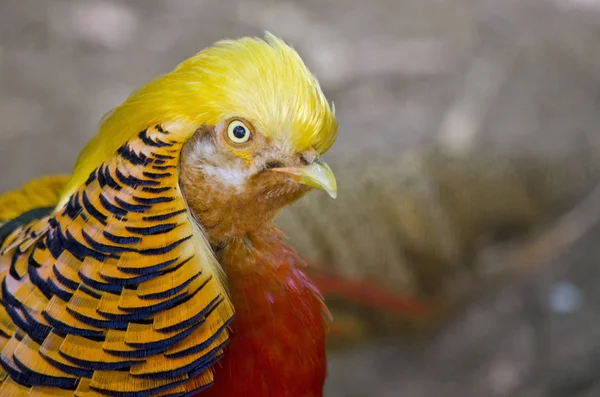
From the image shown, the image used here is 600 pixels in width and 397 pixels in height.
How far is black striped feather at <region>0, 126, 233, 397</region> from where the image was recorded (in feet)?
5.74

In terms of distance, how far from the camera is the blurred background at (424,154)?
466 centimetres

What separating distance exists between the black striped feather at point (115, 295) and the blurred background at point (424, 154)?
2.58 meters

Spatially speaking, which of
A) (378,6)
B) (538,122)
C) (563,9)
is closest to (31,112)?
(378,6)

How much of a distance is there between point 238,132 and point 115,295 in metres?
0.57

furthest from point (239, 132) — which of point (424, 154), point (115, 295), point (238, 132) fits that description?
point (424, 154)

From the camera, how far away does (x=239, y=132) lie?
1904 mm

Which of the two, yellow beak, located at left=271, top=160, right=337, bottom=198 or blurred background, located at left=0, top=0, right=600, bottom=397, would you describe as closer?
yellow beak, located at left=271, top=160, right=337, bottom=198

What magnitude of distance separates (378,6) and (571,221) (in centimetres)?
345

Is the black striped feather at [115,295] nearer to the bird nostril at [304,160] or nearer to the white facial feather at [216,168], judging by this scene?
the white facial feather at [216,168]

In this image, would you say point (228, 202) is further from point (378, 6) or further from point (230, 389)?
point (378, 6)

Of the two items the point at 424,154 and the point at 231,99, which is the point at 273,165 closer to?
the point at 231,99

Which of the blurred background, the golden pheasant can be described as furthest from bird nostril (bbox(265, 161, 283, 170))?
the blurred background

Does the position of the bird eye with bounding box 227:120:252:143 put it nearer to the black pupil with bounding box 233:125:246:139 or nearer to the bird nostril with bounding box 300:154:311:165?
the black pupil with bounding box 233:125:246:139

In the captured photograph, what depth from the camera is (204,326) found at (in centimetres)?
185
